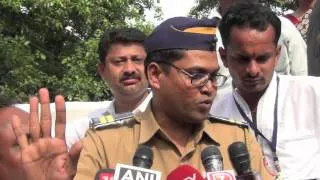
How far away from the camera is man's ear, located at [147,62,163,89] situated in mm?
2719

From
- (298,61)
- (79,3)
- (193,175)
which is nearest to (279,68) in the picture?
(298,61)

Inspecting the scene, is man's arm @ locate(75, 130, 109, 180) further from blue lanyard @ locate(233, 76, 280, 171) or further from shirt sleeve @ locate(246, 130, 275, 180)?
blue lanyard @ locate(233, 76, 280, 171)

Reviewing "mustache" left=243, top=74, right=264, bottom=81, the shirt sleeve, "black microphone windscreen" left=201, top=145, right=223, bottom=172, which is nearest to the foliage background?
"mustache" left=243, top=74, right=264, bottom=81

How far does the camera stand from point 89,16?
12422 millimetres

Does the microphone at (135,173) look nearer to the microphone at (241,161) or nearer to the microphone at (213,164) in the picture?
the microphone at (213,164)

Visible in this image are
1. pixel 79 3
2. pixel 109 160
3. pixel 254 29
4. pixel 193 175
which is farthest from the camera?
pixel 79 3

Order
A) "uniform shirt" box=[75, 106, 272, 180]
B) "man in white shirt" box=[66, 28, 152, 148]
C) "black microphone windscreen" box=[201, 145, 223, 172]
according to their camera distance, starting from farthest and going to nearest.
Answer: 1. "man in white shirt" box=[66, 28, 152, 148]
2. "uniform shirt" box=[75, 106, 272, 180]
3. "black microphone windscreen" box=[201, 145, 223, 172]

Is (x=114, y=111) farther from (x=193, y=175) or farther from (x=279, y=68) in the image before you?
(x=193, y=175)

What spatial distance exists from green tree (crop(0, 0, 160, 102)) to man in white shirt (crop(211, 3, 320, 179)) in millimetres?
8106

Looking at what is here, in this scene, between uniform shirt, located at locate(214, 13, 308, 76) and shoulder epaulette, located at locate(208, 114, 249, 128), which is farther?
uniform shirt, located at locate(214, 13, 308, 76)

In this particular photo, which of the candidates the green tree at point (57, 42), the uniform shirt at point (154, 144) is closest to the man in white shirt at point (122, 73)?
the uniform shirt at point (154, 144)

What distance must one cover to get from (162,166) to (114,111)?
1700mm

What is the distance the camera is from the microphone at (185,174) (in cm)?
227

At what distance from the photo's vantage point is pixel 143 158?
7.76ft
